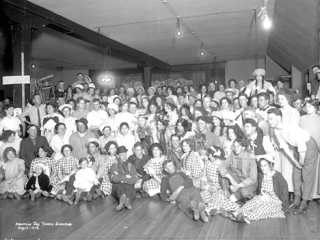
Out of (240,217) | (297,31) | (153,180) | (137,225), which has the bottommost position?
(137,225)

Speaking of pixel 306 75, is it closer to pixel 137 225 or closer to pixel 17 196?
pixel 137 225

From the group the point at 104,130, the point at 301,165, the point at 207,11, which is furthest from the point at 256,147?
the point at 207,11

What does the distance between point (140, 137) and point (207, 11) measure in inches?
139

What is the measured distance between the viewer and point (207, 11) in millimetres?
7266

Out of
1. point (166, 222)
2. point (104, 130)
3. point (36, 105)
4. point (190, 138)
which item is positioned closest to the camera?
point (166, 222)

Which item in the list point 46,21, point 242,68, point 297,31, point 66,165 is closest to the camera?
point 66,165

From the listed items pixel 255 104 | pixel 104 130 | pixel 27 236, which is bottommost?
pixel 27 236

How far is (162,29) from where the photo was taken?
8.72m

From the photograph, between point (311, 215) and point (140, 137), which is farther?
point (140, 137)

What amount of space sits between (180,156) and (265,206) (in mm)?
1581

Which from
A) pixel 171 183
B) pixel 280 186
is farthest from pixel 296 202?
pixel 171 183

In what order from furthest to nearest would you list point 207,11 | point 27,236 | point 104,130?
point 207,11, point 104,130, point 27,236

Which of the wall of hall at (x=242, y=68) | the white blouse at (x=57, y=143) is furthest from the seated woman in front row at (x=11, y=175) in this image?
the wall of hall at (x=242, y=68)

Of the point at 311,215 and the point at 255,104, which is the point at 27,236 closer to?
the point at 311,215
